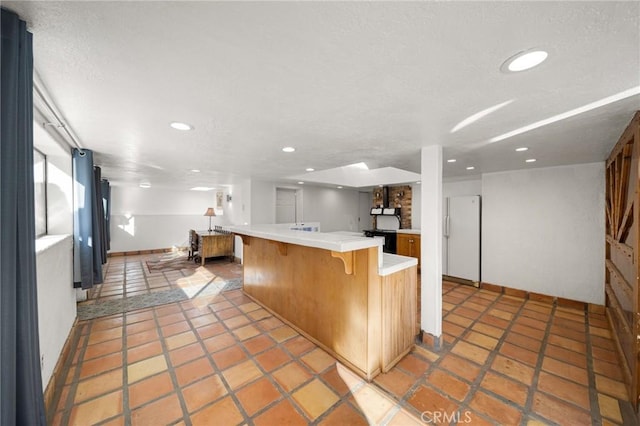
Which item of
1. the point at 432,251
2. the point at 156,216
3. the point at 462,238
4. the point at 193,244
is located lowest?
the point at 193,244

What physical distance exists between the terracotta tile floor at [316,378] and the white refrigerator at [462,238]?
1.50 m

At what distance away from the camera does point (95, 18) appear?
2.92 ft

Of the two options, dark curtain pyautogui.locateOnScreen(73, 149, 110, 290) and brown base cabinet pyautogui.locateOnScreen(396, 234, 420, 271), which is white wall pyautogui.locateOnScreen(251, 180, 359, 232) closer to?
brown base cabinet pyautogui.locateOnScreen(396, 234, 420, 271)

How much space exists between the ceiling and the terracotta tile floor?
7.13ft

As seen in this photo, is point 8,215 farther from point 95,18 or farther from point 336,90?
point 336,90

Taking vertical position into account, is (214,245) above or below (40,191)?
below

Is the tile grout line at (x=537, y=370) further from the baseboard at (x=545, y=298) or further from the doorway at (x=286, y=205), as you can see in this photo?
the doorway at (x=286, y=205)

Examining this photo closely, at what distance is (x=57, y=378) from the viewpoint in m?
2.00

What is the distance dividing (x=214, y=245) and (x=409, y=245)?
16.1 feet

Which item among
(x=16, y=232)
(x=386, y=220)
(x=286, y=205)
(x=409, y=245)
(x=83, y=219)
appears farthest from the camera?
(x=386, y=220)

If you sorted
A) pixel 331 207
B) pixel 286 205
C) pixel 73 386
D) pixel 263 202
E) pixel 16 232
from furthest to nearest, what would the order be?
1. pixel 331 207
2. pixel 286 205
3. pixel 263 202
4. pixel 73 386
5. pixel 16 232

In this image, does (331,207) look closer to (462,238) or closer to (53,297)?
(462,238)

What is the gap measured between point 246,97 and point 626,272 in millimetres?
3644

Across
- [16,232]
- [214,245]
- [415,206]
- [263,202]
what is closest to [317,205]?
[263,202]
